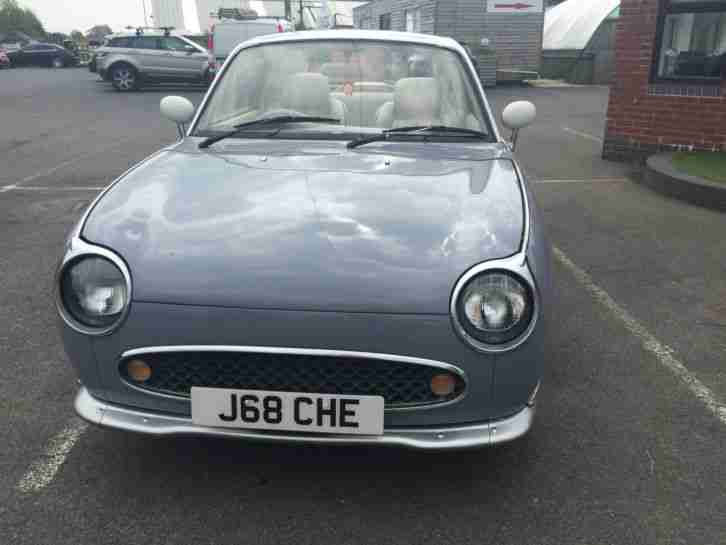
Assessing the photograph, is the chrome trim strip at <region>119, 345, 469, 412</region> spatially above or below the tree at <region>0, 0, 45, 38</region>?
below

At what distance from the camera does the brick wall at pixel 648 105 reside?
829cm

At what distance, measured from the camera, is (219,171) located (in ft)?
9.39

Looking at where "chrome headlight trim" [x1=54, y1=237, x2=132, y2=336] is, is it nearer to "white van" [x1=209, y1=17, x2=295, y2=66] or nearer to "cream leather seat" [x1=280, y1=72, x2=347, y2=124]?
"cream leather seat" [x1=280, y1=72, x2=347, y2=124]

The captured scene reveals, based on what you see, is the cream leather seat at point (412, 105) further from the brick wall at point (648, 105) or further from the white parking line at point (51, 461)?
the brick wall at point (648, 105)

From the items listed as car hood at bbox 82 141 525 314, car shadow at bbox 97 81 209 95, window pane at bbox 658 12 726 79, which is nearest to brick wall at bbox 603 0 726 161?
window pane at bbox 658 12 726 79

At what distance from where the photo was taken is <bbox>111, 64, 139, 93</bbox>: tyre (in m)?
20.5

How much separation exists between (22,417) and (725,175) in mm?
6908

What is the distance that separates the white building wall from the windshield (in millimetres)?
88006

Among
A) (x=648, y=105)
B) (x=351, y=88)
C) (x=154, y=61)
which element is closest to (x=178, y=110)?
(x=351, y=88)

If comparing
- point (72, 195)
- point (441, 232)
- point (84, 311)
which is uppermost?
point (441, 232)

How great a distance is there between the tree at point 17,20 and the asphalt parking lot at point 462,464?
232ft

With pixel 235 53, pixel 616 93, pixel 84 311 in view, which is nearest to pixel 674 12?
pixel 616 93

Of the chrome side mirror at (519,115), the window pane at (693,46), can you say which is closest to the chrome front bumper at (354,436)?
the chrome side mirror at (519,115)

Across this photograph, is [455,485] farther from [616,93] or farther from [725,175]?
[616,93]
